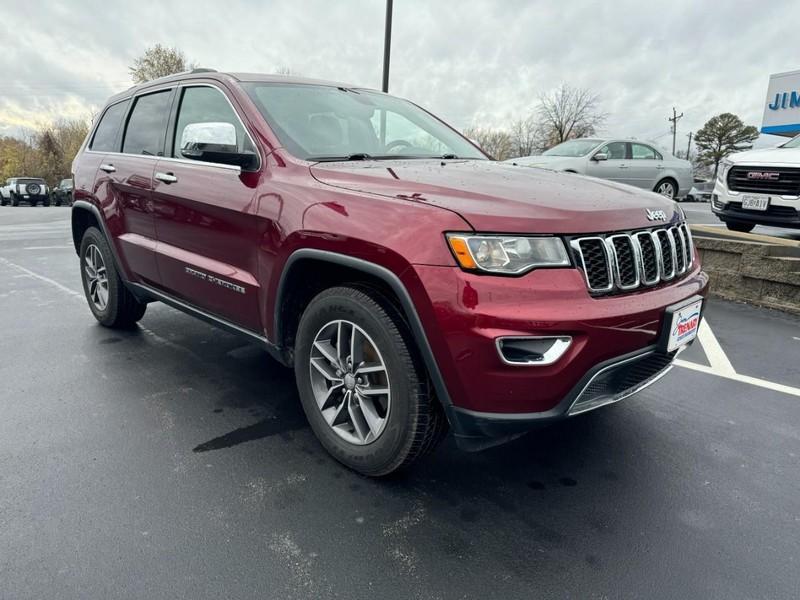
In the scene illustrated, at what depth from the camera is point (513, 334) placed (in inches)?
73.8

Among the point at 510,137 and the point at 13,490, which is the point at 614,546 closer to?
the point at 13,490

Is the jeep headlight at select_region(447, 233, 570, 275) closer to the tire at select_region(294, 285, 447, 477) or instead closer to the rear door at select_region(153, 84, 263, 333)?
the tire at select_region(294, 285, 447, 477)

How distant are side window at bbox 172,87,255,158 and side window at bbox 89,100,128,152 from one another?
0.97 meters

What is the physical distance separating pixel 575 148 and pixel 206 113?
9560 millimetres

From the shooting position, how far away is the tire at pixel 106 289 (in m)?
4.21

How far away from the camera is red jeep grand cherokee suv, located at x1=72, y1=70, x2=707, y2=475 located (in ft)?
6.38

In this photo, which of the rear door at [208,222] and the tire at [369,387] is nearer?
the tire at [369,387]

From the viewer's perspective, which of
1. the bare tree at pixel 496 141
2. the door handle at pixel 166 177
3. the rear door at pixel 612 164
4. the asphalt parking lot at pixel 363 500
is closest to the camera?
the asphalt parking lot at pixel 363 500

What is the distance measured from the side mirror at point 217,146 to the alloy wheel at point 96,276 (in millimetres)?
1991

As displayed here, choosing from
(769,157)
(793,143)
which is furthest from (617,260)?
(793,143)

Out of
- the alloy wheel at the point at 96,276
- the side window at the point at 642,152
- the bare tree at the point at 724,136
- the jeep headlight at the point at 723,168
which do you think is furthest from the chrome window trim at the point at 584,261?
the bare tree at the point at 724,136

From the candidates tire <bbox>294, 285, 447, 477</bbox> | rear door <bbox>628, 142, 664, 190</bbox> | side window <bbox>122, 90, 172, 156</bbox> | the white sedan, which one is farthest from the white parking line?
rear door <bbox>628, 142, 664, 190</bbox>

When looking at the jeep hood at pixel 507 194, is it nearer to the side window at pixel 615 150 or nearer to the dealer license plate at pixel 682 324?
the dealer license plate at pixel 682 324

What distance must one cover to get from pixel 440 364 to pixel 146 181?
2528 mm
